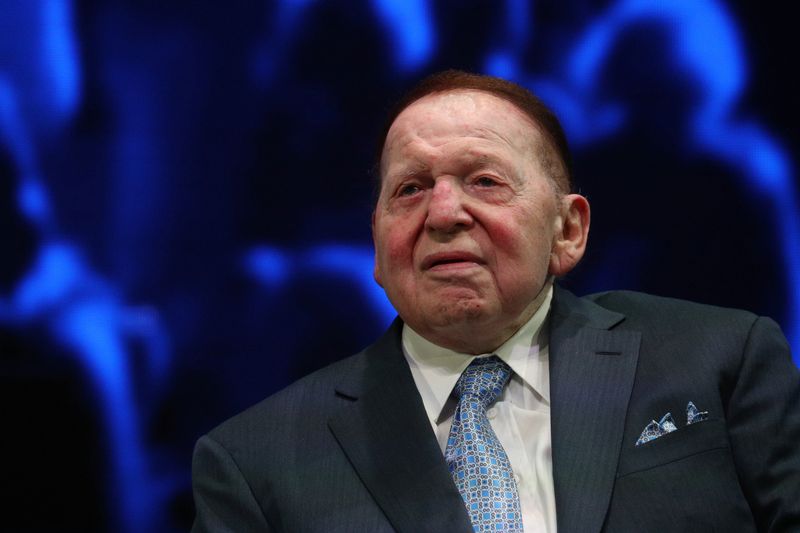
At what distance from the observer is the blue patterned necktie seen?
5.87 feet

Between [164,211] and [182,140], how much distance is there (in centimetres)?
20

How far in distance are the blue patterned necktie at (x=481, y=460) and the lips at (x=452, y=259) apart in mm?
230

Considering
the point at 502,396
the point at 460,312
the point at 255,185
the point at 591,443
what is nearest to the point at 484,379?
the point at 502,396

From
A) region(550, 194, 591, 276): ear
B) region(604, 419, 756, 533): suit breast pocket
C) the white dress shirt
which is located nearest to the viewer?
region(604, 419, 756, 533): suit breast pocket

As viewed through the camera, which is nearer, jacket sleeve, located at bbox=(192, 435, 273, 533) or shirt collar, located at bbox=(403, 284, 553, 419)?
jacket sleeve, located at bbox=(192, 435, 273, 533)

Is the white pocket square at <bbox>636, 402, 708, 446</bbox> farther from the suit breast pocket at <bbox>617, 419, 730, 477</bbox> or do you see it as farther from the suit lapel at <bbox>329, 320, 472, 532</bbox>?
the suit lapel at <bbox>329, 320, 472, 532</bbox>

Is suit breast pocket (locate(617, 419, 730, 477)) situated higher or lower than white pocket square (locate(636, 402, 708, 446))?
lower

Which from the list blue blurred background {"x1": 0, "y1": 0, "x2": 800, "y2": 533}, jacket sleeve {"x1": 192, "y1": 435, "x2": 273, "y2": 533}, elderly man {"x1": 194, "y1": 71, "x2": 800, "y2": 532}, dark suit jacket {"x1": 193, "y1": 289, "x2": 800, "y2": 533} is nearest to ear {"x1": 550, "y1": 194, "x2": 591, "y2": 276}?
elderly man {"x1": 194, "y1": 71, "x2": 800, "y2": 532}

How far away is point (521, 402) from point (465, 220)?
37 cm

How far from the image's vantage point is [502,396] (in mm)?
1996

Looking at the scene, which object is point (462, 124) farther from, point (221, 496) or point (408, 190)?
point (221, 496)

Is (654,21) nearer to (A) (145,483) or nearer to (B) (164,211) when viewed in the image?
(B) (164,211)

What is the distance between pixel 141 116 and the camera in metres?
2.79

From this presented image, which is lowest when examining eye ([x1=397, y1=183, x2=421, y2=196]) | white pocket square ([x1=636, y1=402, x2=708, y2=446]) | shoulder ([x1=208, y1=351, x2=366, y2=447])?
white pocket square ([x1=636, y1=402, x2=708, y2=446])
